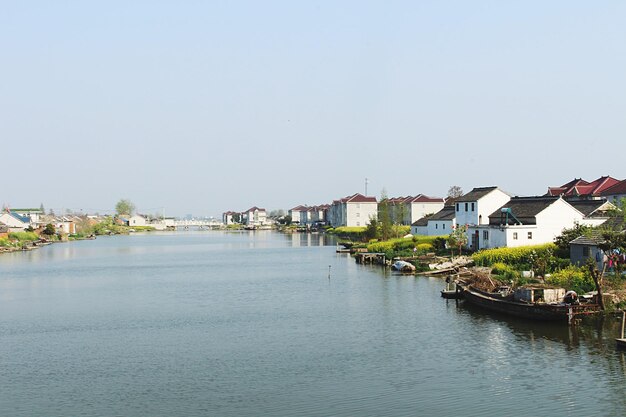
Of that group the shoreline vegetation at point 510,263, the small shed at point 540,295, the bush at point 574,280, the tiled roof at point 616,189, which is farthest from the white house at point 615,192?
the small shed at point 540,295

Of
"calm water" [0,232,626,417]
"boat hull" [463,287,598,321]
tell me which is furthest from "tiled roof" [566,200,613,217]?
"boat hull" [463,287,598,321]

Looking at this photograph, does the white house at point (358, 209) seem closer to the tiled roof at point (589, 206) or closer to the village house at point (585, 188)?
the village house at point (585, 188)

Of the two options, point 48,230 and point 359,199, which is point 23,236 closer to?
point 48,230

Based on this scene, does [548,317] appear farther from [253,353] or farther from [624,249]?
[253,353]

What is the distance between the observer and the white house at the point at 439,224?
2940 inches

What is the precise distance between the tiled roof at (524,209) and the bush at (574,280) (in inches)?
646

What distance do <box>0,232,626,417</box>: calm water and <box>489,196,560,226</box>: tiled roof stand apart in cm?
1416

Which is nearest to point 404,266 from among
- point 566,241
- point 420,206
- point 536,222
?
point 536,222

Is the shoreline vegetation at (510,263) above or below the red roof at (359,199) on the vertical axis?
below

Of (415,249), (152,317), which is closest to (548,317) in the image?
(152,317)

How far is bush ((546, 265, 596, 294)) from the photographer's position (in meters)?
36.2

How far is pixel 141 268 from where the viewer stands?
70125 mm

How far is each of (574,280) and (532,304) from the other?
18.2 feet

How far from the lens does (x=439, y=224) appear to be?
77812 mm
